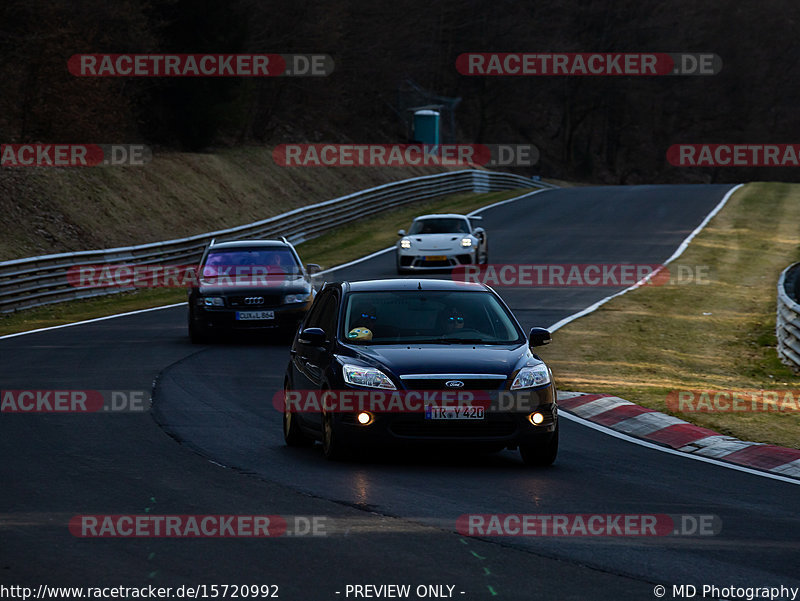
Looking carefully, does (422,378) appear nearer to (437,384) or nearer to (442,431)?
Answer: (437,384)

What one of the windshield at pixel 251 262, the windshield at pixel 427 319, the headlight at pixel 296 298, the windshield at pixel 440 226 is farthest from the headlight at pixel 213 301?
the windshield at pixel 440 226

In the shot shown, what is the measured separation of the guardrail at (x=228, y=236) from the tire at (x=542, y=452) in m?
17.5

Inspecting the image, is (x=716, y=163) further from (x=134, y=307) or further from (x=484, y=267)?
(x=134, y=307)

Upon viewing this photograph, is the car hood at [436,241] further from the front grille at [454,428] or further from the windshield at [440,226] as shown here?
the front grille at [454,428]

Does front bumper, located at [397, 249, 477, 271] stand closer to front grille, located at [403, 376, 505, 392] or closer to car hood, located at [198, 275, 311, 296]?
car hood, located at [198, 275, 311, 296]

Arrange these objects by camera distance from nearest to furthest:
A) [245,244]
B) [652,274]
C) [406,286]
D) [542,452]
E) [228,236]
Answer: [542,452] < [406,286] < [245,244] < [652,274] < [228,236]

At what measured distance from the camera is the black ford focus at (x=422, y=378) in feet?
32.1

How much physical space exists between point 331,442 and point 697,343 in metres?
12.8

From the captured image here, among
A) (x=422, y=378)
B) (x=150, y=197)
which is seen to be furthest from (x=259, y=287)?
(x=150, y=197)

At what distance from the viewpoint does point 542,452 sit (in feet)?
33.0

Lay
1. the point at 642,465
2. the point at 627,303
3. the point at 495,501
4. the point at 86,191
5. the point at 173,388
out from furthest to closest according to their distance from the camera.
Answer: the point at 86,191
the point at 627,303
the point at 173,388
the point at 642,465
the point at 495,501

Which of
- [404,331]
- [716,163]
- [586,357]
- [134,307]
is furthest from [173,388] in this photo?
[716,163]

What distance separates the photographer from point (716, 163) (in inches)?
3546

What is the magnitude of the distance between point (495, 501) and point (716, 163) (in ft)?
279
